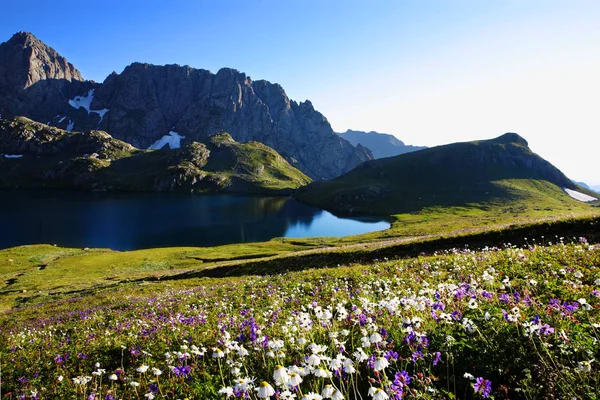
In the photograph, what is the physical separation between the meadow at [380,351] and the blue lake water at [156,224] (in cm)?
9776

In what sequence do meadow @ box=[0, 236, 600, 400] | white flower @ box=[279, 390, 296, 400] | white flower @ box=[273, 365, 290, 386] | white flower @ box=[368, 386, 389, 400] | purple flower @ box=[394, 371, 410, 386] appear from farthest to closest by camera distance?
meadow @ box=[0, 236, 600, 400] < purple flower @ box=[394, 371, 410, 386] < white flower @ box=[279, 390, 296, 400] < white flower @ box=[273, 365, 290, 386] < white flower @ box=[368, 386, 389, 400]

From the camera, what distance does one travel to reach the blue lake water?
348 feet

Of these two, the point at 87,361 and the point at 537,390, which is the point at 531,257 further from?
the point at 87,361

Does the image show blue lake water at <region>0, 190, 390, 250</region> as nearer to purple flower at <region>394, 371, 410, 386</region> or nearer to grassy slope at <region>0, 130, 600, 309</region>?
grassy slope at <region>0, 130, 600, 309</region>

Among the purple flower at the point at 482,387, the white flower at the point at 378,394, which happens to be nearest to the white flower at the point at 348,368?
the white flower at the point at 378,394

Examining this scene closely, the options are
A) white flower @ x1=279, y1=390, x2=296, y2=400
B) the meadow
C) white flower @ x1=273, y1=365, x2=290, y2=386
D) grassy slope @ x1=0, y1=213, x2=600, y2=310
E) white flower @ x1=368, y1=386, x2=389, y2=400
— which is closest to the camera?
white flower @ x1=368, y1=386, x2=389, y2=400

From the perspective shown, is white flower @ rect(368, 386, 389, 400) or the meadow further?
the meadow

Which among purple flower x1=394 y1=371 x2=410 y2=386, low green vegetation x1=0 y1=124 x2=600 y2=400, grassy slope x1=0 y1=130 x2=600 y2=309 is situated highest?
purple flower x1=394 y1=371 x2=410 y2=386

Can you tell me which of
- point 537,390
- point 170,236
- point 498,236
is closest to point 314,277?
point 537,390

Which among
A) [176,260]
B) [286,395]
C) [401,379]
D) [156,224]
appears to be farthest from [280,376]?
[156,224]

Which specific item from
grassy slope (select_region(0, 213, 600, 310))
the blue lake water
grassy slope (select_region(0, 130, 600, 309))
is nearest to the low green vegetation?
grassy slope (select_region(0, 213, 600, 310))

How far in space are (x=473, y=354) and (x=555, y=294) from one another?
435 cm

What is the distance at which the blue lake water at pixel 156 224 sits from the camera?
10619cm

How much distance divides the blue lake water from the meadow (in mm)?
97759
